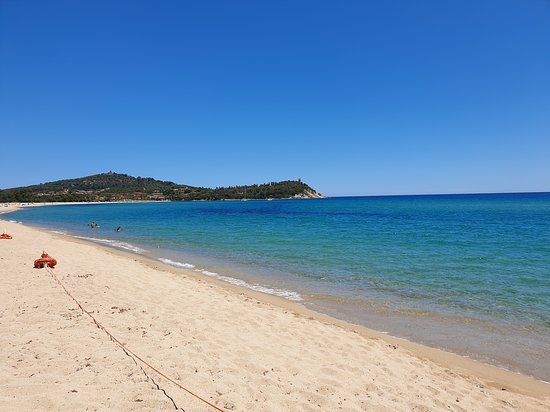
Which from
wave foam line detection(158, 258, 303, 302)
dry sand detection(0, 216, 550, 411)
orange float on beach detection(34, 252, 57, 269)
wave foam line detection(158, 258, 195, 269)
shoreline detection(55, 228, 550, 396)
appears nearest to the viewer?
dry sand detection(0, 216, 550, 411)

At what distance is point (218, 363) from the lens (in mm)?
5578

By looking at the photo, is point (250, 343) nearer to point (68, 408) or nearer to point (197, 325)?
point (197, 325)

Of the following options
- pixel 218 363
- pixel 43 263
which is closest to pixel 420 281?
pixel 218 363

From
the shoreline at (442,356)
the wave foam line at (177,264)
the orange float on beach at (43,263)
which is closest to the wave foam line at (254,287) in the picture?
the wave foam line at (177,264)

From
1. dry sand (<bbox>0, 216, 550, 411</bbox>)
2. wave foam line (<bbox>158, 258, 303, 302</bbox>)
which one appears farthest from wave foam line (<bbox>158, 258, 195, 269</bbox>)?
dry sand (<bbox>0, 216, 550, 411</bbox>)

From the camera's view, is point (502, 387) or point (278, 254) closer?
point (502, 387)

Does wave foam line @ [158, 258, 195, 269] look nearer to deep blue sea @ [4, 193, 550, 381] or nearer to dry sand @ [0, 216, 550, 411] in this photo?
deep blue sea @ [4, 193, 550, 381]

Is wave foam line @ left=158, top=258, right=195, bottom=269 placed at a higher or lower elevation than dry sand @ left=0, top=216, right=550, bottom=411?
lower

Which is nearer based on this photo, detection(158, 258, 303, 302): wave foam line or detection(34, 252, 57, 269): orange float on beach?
detection(158, 258, 303, 302): wave foam line

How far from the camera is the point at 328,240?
26.4 meters

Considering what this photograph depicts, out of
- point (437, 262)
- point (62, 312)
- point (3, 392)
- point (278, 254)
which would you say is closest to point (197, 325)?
point (62, 312)

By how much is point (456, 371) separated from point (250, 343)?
4133mm

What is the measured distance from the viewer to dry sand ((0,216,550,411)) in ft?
14.7

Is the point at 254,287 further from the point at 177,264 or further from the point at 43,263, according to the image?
the point at 43,263
